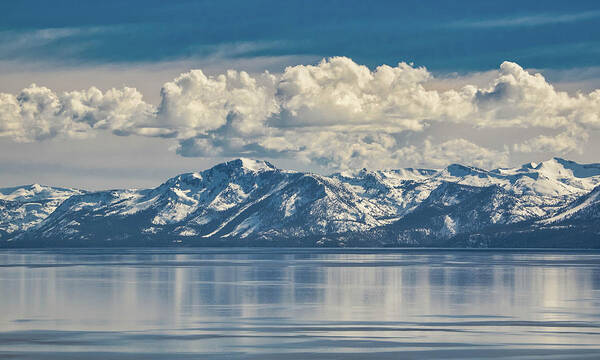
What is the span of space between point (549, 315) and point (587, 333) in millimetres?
21114

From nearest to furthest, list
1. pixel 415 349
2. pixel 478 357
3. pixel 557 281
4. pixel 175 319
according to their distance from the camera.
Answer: pixel 478 357 < pixel 415 349 < pixel 175 319 < pixel 557 281

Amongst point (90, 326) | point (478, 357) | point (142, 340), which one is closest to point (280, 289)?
point (90, 326)

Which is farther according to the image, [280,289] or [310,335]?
[280,289]

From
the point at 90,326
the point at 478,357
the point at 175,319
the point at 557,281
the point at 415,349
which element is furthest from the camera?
the point at 557,281

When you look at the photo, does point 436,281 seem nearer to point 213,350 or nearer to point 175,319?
point 175,319

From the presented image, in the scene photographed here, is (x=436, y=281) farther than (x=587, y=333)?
Yes

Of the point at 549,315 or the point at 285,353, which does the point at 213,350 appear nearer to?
the point at 285,353

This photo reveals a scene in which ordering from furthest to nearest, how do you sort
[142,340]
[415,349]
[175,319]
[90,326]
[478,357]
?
[175,319] < [90,326] < [142,340] < [415,349] < [478,357]

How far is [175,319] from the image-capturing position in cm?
11062

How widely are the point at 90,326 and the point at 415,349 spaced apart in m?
38.6

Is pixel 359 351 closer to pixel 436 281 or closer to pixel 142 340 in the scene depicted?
pixel 142 340

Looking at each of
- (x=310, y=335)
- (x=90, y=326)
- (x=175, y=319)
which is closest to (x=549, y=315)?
(x=310, y=335)

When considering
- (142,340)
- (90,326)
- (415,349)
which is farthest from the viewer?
(90,326)

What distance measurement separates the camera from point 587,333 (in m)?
93.6
